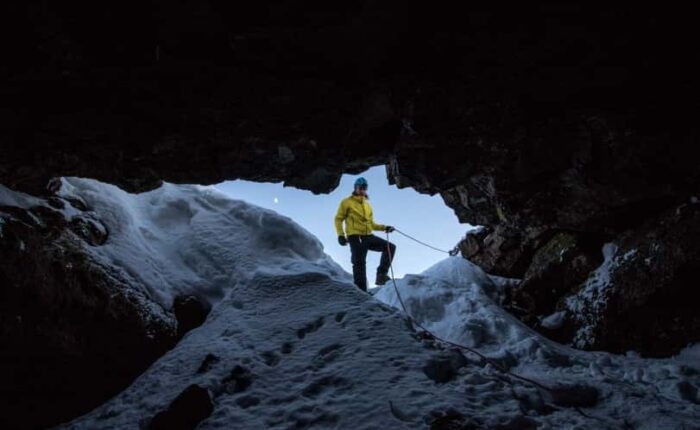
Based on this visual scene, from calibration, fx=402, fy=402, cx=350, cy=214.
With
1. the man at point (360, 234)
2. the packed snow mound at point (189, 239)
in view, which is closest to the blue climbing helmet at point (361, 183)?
the man at point (360, 234)

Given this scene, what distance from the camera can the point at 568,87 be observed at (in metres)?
7.04

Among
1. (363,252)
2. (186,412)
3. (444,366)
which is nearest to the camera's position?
(186,412)

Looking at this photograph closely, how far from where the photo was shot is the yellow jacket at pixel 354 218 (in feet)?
37.8

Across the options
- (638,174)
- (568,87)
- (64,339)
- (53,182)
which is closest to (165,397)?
(64,339)

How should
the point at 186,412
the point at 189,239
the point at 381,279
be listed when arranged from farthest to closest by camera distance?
1. the point at 381,279
2. the point at 189,239
3. the point at 186,412

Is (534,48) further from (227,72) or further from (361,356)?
(361,356)

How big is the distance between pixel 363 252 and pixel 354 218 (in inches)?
39.7

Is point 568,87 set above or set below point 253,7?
above

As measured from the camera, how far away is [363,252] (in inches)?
454

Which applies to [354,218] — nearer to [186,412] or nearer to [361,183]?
[361,183]

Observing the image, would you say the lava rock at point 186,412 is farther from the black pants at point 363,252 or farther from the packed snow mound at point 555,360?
the black pants at point 363,252

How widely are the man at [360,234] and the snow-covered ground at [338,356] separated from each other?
1034mm

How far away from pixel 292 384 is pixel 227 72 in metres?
4.92

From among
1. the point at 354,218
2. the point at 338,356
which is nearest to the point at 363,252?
the point at 354,218
